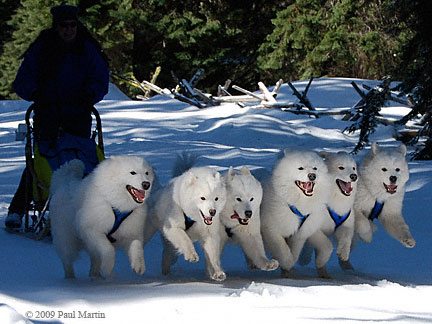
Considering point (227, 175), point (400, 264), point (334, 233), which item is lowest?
point (400, 264)

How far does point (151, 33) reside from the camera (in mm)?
31344

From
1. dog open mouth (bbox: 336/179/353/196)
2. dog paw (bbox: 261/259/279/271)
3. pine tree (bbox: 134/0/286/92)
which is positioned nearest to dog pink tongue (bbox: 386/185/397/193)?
dog open mouth (bbox: 336/179/353/196)

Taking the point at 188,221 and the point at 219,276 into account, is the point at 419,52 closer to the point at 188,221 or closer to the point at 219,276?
the point at 188,221

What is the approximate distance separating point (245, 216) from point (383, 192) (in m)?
1.40

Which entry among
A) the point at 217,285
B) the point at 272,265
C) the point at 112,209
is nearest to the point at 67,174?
the point at 112,209

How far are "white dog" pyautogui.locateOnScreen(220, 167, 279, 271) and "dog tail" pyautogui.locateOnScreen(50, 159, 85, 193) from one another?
122 cm

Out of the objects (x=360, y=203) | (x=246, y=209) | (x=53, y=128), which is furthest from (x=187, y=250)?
(x=53, y=128)

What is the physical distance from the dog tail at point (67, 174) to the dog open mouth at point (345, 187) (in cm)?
204

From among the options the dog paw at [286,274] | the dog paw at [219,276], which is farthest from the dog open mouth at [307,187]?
the dog paw at [219,276]

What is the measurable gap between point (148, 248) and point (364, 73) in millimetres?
23671

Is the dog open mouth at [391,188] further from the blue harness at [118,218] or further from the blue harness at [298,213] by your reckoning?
the blue harness at [118,218]

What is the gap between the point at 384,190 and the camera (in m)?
6.50

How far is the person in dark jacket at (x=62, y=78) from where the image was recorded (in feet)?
24.1

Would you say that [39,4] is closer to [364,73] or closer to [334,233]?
[364,73]
